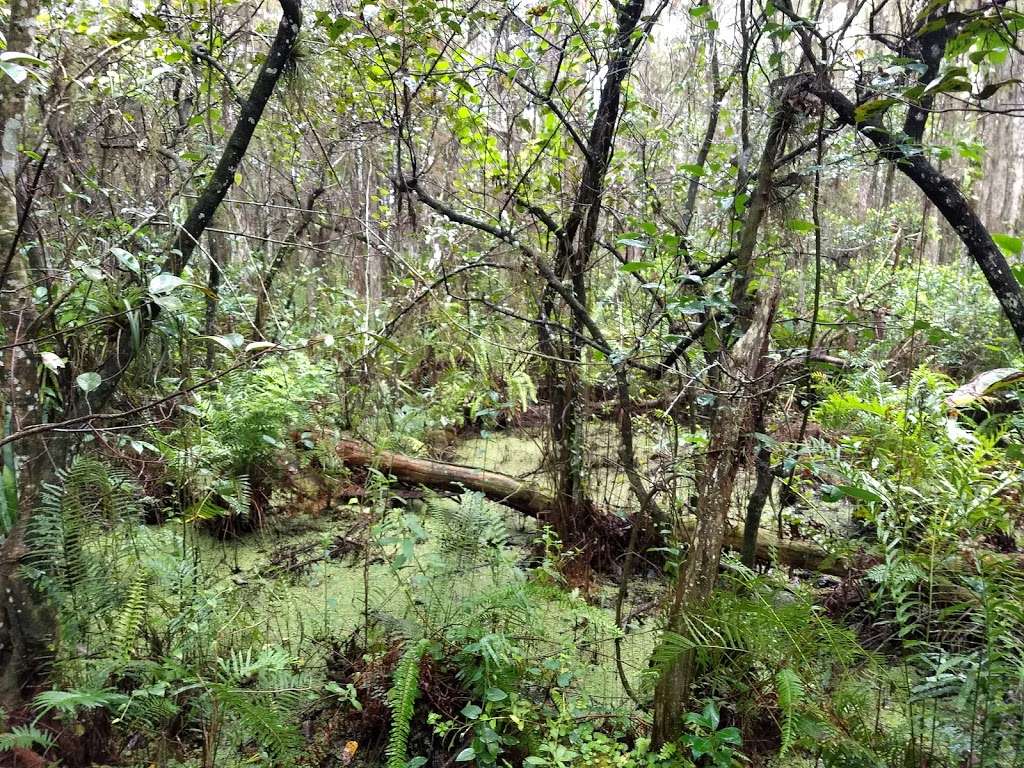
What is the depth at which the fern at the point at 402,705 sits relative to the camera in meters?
1.85

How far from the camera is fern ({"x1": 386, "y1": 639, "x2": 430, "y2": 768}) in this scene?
6.08 ft

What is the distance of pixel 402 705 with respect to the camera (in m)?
1.89

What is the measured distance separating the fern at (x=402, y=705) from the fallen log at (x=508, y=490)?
1.11 m

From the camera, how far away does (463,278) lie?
4492 millimetres

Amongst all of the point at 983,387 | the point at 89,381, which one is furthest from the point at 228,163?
the point at 983,387

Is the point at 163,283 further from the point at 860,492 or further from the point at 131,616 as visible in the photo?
the point at 860,492

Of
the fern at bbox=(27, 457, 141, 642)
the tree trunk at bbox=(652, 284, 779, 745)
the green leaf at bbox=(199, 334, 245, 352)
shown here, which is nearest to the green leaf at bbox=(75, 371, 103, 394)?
the green leaf at bbox=(199, 334, 245, 352)

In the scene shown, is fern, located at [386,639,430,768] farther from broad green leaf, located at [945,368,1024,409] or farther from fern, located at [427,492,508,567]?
broad green leaf, located at [945,368,1024,409]

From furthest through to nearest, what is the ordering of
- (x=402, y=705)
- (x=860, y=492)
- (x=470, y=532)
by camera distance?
(x=470, y=532) < (x=860, y=492) < (x=402, y=705)

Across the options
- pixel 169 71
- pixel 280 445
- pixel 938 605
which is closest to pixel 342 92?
pixel 169 71

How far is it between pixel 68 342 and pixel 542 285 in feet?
7.25

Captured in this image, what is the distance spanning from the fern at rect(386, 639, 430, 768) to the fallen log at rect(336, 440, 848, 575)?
111 cm

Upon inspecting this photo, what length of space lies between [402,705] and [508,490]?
189cm

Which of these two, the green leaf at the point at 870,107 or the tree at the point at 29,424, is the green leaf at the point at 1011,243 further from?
the tree at the point at 29,424
